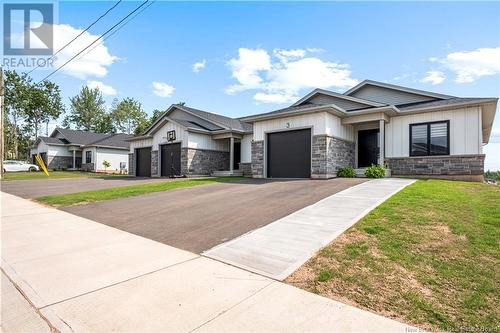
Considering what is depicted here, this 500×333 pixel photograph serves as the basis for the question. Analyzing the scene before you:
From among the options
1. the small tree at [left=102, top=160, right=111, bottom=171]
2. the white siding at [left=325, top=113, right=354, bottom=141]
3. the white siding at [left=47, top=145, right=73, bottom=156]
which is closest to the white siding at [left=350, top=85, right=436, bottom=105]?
the white siding at [left=325, top=113, right=354, bottom=141]

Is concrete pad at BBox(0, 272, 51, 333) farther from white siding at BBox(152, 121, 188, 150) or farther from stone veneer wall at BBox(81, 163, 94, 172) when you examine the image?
stone veneer wall at BBox(81, 163, 94, 172)

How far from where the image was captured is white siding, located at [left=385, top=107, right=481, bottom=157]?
42.3 ft

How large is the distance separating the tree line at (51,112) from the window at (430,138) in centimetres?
4251

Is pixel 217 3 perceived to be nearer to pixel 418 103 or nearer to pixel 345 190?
pixel 345 190

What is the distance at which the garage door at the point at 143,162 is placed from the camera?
77.8 feet

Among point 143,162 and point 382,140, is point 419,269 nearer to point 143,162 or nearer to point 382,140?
point 382,140

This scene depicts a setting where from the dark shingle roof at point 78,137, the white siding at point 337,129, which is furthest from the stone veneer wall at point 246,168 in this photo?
the dark shingle roof at point 78,137

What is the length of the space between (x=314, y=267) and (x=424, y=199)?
5.18 metres

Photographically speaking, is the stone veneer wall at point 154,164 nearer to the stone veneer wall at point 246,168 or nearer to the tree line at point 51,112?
the stone veneer wall at point 246,168

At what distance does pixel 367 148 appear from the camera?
1641cm

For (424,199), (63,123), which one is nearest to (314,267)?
(424,199)

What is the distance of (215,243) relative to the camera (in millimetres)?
4926

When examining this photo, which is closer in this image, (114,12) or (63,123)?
(114,12)

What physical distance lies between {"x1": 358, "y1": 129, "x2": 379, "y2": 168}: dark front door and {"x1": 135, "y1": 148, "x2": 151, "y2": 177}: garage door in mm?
17302
